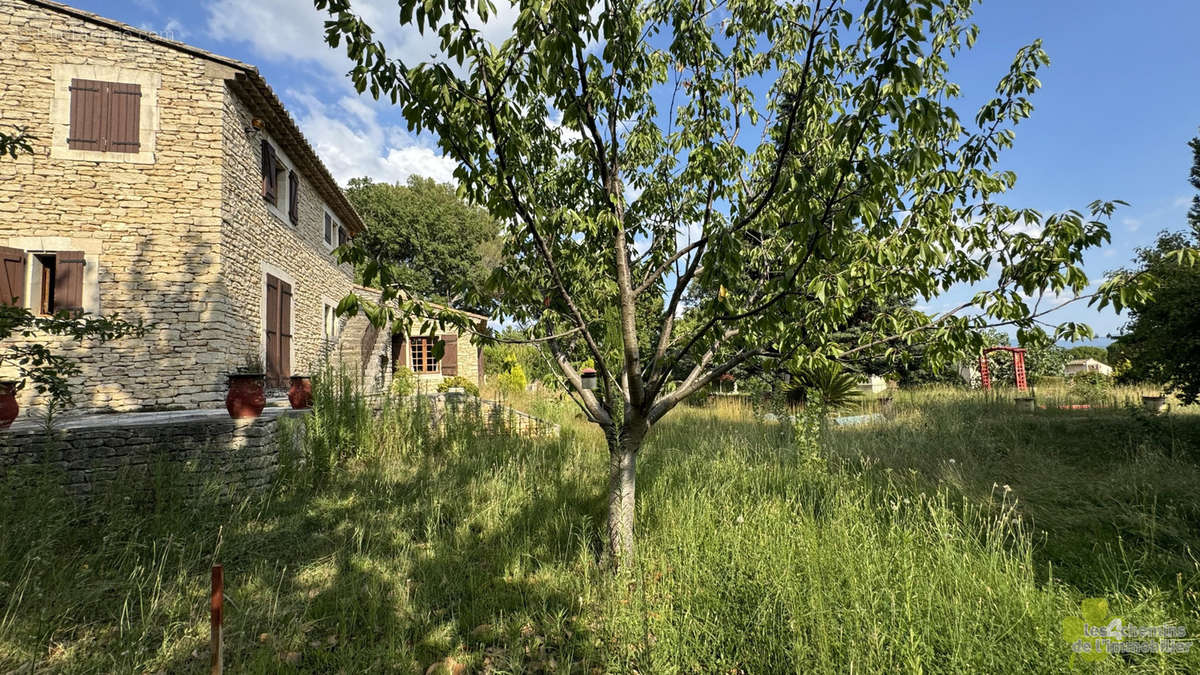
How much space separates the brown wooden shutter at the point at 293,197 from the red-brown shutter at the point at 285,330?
184cm

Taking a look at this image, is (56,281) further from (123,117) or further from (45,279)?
(123,117)

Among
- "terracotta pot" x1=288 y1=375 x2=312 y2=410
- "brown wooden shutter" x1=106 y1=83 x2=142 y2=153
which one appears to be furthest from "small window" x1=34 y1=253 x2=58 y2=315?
"terracotta pot" x1=288 y1=375 x2=312 y2=410

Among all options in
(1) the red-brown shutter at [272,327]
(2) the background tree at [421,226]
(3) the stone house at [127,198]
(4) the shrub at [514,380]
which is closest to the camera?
(3) the stone house at [127,198]

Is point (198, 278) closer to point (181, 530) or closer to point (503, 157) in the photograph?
point (181, 530)

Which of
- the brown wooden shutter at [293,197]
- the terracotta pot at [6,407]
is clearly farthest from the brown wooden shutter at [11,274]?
the brown wooden shutter at [293,197]

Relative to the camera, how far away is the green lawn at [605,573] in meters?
2.54

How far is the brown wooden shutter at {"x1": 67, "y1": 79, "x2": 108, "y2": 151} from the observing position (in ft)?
26.5

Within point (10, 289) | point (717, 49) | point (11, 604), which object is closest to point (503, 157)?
point (717, 49)

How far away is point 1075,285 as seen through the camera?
2.35 metres

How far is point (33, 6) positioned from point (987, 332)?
573 inches

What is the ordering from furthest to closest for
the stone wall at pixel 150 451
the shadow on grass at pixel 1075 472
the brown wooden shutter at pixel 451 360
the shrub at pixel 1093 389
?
the brown wooden shutter at pixel 451 360
the shrub at pixel 1093 389
the stone wall at pixel 150 451
the shadow on grass at pixel 1075 472

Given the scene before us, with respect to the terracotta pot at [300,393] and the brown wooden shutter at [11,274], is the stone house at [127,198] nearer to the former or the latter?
the brown wooden shutter at [11,274]

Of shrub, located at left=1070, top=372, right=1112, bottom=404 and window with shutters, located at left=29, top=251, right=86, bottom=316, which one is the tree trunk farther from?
shrub, located at left=1070, top=372, right=1112, bottom=404

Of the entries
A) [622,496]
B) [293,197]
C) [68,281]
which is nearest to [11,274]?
[68,281]
